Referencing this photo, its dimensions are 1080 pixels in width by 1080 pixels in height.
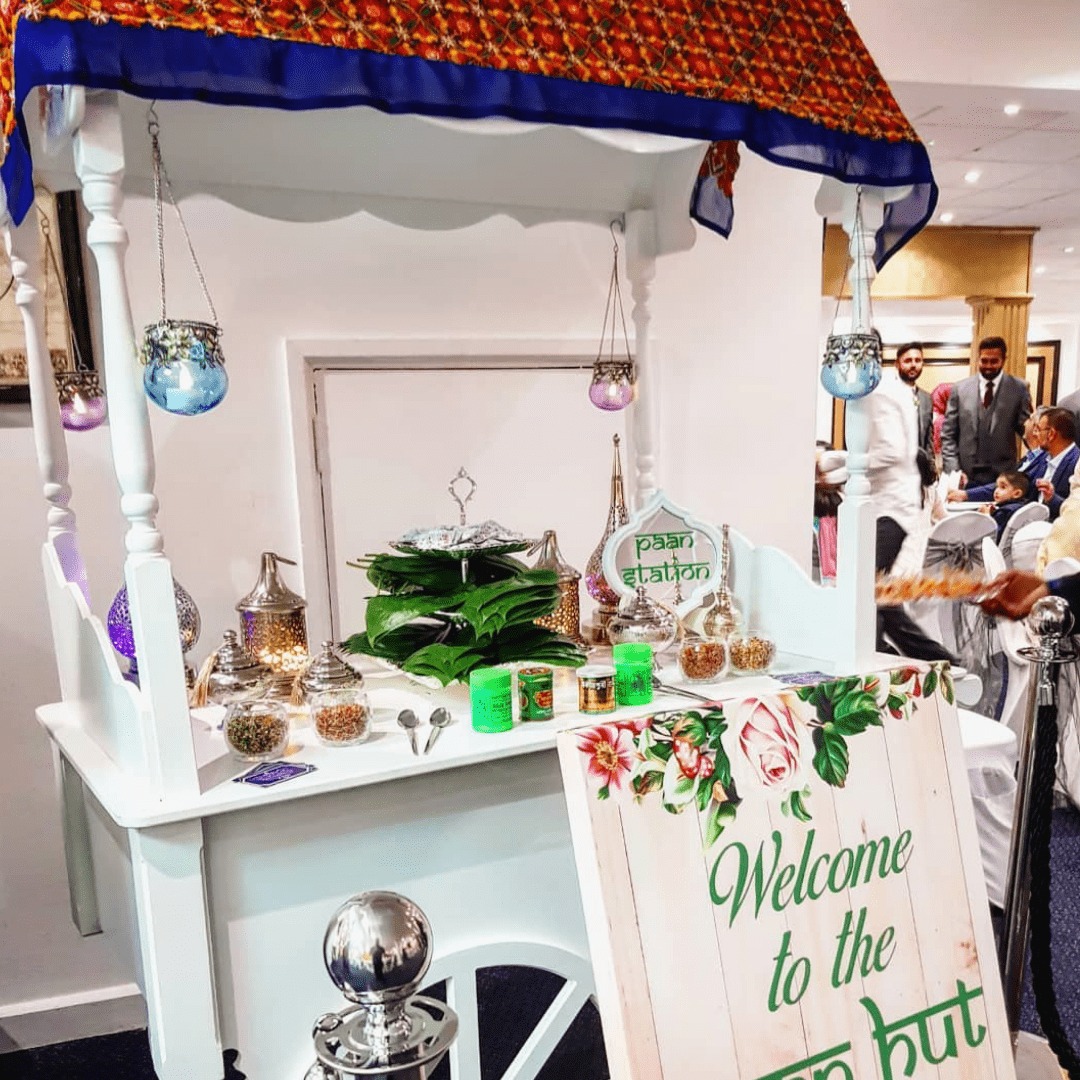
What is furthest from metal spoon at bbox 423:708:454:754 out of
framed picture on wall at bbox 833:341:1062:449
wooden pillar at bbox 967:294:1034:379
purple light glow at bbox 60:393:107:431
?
wooden pillar at bbox 967:294:1034:379

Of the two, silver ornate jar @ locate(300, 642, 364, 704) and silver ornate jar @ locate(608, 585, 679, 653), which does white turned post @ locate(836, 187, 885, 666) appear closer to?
silver ornate jar @ locate(608, 585, 679, 653)

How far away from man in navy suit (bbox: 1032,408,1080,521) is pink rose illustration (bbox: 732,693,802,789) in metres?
3.99

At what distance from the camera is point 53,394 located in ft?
4.70

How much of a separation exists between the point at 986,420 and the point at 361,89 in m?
6.39

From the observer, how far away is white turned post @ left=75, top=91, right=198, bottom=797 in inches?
38.5

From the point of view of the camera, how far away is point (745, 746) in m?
0.78

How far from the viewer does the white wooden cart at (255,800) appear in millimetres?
1026

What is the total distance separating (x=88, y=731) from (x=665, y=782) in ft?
3.25

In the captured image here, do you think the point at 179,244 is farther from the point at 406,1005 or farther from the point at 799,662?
the point at 406,1005

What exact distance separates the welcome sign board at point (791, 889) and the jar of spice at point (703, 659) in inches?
22.5

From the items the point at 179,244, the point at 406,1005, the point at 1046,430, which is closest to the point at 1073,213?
the point at 1046,430

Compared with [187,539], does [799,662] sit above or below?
below

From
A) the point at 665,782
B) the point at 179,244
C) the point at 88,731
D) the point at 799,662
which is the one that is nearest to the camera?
the point at 665,782

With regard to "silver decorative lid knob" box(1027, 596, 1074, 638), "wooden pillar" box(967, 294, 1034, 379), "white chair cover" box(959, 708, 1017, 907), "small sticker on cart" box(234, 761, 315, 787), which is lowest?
"white chair cover" box(959, 708, 1017, 907)
